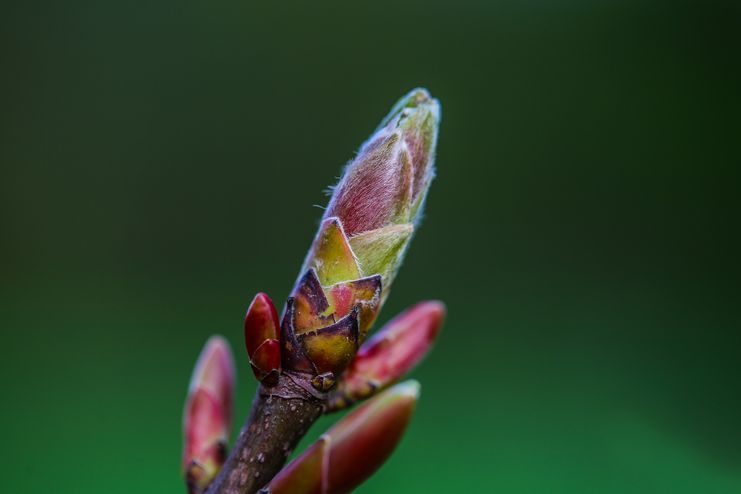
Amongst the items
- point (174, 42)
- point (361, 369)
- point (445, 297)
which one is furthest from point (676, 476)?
point (174, 42)

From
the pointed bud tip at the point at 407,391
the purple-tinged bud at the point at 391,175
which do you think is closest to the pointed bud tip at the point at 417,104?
the purple-tinged bud at the point at 391,175

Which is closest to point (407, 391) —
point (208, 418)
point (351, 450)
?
point (351, 450)

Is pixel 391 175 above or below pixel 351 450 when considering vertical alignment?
above

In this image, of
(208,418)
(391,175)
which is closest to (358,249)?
(391,175)

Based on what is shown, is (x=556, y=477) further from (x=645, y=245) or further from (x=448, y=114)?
(x=448, y=114)

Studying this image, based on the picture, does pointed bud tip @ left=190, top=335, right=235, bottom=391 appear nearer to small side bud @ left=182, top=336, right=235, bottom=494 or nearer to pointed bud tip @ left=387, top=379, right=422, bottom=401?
small side bud @ left=182, top=336, right=235, bottom=494

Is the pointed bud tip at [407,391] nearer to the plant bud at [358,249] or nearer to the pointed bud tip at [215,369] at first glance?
the plant bud at [358,249]

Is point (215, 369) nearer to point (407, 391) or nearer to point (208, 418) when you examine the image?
point (208, 418)

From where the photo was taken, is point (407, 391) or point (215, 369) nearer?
point (407, 391)
